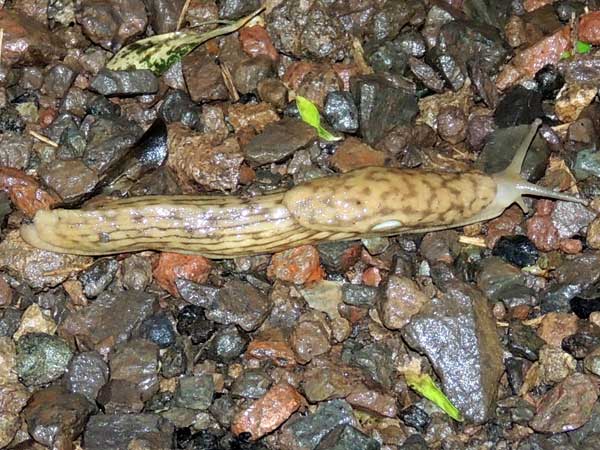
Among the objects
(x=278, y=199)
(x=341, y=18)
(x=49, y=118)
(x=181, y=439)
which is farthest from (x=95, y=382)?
(x=341, y=18)

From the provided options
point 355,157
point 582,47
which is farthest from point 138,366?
point 582,47

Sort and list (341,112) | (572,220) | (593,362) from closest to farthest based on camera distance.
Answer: (593,362) → (572,220) → (341,112)

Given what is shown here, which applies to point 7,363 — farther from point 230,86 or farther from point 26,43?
point 230,86

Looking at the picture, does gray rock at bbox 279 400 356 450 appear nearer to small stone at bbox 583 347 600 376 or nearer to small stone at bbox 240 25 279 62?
small stone at bbox 583 347 600 376

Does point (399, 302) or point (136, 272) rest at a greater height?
point (399, 302)

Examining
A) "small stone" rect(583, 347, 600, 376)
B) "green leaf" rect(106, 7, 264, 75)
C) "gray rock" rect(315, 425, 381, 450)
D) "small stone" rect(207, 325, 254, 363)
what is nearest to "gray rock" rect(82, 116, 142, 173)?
"green leaf" rect(106, 7, 264, 75)

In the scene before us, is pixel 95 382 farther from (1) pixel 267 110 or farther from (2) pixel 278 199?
(1) pixel 267 110
